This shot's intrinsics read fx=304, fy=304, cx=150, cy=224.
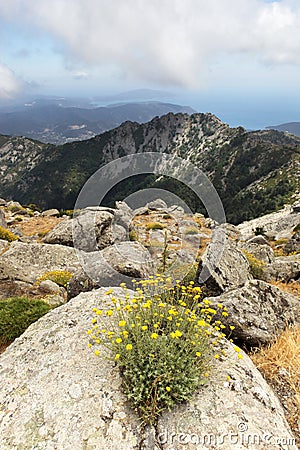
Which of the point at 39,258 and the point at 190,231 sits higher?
the point at 39,258

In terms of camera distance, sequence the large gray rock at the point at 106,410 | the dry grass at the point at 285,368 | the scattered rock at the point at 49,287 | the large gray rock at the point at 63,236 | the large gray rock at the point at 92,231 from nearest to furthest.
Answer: the large gray rock at the point at 106,410
the dry grass at the point at 285,368
the scattered rock at the point at 49,287
the large gray rock at the point at 92,231
the large gray rock at the point at 63,236

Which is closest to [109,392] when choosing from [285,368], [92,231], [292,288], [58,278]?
[285,368]

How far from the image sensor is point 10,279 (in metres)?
10.5

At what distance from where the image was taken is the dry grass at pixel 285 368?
446 centimetres

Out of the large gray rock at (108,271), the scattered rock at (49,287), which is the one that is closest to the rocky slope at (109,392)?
the large gray rock at (108,271)

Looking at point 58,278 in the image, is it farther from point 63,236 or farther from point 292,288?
point 292,288

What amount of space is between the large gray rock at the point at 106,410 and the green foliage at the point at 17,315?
2.51m

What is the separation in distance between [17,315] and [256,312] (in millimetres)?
5566

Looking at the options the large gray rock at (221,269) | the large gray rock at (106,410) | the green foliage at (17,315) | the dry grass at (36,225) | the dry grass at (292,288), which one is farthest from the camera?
the dry grass at (36,225)

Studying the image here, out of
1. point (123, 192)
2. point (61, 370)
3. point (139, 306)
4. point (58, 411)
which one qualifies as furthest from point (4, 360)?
point (123, 192)

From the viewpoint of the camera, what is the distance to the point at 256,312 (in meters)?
5.99

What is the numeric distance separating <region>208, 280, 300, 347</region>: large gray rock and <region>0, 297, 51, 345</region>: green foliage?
14.4 feet

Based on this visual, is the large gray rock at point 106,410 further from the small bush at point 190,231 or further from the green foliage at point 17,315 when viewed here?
the small bush at point 190,231

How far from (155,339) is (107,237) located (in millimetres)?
13300
